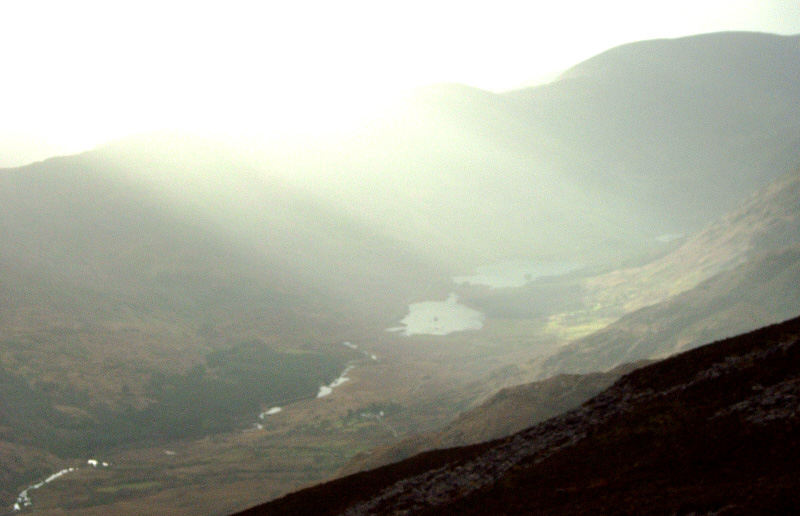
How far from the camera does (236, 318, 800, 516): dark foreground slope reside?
2306cm

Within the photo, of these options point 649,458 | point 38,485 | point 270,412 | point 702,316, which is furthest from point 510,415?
point 270,412

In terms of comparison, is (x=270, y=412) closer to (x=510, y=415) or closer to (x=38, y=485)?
(x=38, y=485)

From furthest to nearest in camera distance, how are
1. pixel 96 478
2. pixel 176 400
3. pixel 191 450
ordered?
pixel 176 400
pixel 191 450
pixel 96 478

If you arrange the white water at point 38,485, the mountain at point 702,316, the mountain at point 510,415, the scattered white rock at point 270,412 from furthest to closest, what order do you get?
the scattered white rock at point 270,412 → the mountain at point 702,316 → the white water at point 38,485 → the mountain at point 510,415

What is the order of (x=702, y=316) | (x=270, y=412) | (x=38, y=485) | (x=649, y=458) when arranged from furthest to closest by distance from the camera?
(x=270, y=412)
(x=702, y=316)
(x=38, y=485)
(x=649, y=458)

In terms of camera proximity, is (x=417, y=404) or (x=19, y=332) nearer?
(x=417, y=404)

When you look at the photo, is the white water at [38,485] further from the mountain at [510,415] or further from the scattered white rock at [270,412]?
the mountain at [510,415]

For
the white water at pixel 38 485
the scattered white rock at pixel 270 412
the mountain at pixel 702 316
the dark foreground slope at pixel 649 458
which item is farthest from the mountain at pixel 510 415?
the scattered white rock at pixel 270 412

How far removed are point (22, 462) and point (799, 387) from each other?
15610 cm

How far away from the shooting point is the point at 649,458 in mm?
29297

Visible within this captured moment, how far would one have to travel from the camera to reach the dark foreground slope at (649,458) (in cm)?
2306

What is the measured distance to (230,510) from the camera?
111 m

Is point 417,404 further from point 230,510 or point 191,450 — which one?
point 230,510

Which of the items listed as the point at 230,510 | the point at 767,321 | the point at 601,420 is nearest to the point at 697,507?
the point at 601,420
